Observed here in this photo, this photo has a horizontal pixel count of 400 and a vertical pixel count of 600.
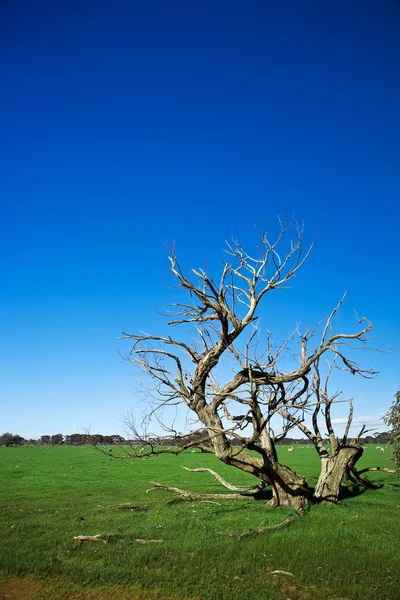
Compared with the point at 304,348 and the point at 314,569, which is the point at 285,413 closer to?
the point at 304,348

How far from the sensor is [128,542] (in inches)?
516

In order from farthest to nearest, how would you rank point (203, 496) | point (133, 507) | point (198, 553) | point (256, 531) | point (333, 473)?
point (203, 496) < point (333, 473) < point (133, 507) < point (256, 531) < point (198, 553)

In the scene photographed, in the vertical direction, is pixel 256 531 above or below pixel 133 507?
below

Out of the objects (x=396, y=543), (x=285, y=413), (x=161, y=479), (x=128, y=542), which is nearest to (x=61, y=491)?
(x=161, y=479)

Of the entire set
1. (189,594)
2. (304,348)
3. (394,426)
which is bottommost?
(189,594)

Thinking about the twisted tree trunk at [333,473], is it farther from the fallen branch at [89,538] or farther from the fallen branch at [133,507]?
the fallen branch at [89,538]

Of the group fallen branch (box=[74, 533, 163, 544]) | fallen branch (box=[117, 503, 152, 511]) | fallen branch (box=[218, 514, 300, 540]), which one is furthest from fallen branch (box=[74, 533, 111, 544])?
fallen branch (box=[117, 503, 152, 511])

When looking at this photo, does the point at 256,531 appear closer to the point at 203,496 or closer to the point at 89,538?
the point at 89,538

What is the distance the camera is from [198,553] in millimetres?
12141

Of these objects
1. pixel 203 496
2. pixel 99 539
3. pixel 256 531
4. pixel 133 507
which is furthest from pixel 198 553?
pixel 203 496

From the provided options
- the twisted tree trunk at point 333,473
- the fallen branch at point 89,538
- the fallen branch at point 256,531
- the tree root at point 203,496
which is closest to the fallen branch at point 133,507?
the tree root at point 203,496

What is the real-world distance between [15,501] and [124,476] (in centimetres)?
1446

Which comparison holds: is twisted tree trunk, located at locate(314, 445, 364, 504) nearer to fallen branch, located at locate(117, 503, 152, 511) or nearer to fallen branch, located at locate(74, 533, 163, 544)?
fallen branch, located at locate(117, 503, 152, 511)

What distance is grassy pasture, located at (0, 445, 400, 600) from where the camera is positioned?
31.8ft
